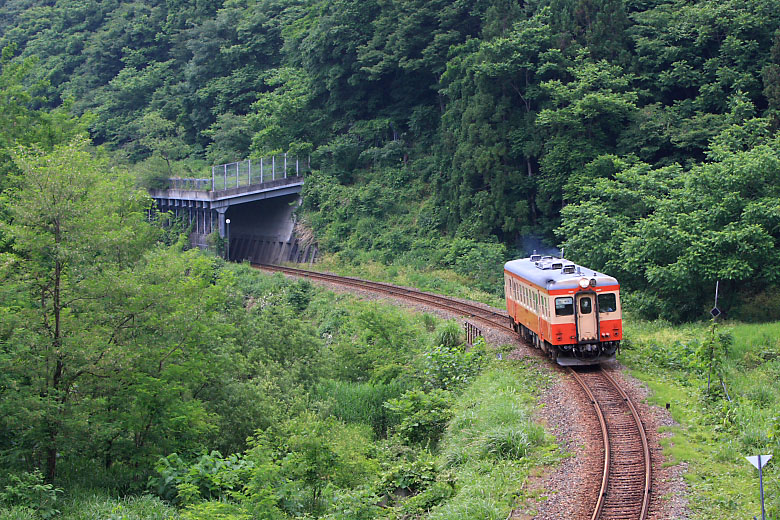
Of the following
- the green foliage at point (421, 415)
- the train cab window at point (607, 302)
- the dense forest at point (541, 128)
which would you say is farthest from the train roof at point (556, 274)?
the dense forest at point (541, 128)

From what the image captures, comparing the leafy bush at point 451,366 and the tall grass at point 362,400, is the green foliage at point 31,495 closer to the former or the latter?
the tall grass at point 362,400

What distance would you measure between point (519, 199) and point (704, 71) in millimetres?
9118

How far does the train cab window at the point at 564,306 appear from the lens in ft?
59.9

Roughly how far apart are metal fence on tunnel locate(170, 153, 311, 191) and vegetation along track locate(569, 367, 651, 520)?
29685mm

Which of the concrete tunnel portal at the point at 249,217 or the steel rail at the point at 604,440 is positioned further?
the concrete tunnel portal at the point at 249,217

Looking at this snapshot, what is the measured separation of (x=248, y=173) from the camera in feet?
144

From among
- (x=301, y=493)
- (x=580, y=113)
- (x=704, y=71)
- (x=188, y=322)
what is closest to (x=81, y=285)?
(x=188, y=322)

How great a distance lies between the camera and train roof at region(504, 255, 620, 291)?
18328 mm

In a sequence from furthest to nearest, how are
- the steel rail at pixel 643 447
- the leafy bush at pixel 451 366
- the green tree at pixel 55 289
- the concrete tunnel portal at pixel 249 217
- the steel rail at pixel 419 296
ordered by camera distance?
the concrete tunnel portal at pixel 249 217 < the steel rail at pixel 419 296 < the leafy bush at pixel 451 366 < the green tree at pixel 55 289 < the steel rail at pixel 643 447

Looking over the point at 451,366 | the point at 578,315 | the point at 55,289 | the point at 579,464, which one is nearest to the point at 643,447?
the point at 579,464

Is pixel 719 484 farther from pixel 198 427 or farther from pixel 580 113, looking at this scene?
pixel 580 113

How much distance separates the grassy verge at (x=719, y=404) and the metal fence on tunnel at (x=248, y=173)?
2666 centimetres

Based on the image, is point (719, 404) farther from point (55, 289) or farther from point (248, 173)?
point (248, 173)

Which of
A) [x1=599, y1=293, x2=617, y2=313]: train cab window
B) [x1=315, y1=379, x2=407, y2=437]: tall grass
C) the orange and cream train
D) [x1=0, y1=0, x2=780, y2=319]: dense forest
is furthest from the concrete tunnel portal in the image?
[x1=599, y1=293, x2=617, y2=313]: train cab window
